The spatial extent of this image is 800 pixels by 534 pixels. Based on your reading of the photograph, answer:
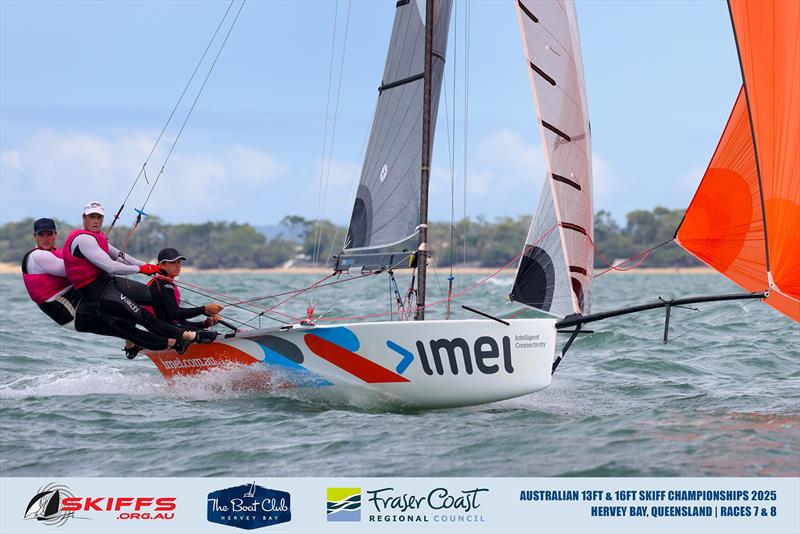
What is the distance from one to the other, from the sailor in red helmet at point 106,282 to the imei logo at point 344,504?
283 centimetres

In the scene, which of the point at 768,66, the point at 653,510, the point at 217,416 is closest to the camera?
→ the point at 653,510

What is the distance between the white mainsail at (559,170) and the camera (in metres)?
6.93

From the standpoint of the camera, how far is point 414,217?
25.7 feet

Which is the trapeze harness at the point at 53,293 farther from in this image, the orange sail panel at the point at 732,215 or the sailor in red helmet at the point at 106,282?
the orange sail panel at the point at 732,215

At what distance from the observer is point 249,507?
4.83 metres

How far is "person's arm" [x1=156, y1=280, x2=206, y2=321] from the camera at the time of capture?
7.54 m

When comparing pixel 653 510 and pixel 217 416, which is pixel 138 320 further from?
pixel 653 510

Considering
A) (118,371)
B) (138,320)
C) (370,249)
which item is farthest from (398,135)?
(118,371)

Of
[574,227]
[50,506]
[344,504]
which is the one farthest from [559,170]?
[50,506]

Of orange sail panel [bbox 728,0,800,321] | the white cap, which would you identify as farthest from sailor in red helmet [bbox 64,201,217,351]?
orange sail panel [bbox 728,0,800,321]

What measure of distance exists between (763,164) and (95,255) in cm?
458

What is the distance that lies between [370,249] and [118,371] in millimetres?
2760

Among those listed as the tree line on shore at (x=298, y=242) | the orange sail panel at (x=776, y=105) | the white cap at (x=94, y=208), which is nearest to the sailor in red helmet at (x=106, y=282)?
the white cap at (x=94, y=208)

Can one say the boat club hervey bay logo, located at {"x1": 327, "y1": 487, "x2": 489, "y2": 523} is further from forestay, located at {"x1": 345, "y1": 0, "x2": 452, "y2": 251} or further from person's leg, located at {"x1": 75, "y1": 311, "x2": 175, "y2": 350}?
forestay, located at {"x1": 345, "y1": 0, "x2": 452, "y2": 251}
